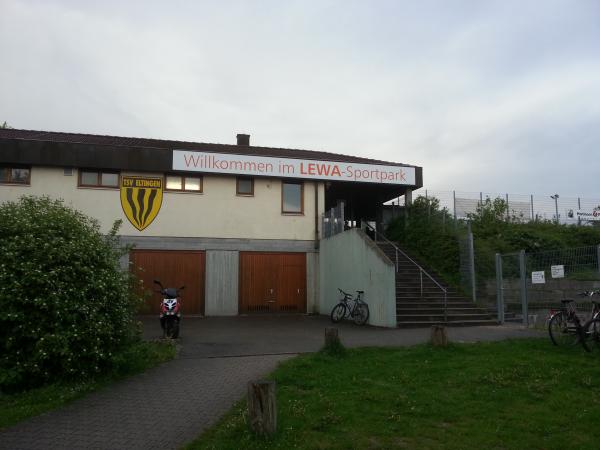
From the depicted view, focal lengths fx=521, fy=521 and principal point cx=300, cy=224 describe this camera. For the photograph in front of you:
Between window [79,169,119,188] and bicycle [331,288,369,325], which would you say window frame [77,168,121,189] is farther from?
bicycle [331,288,369,325]

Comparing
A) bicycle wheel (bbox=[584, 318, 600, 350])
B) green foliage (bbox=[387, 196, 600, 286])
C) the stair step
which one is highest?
green foliage (bbox=[387, 196, 600, 286])

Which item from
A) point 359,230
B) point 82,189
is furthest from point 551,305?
point 82,189

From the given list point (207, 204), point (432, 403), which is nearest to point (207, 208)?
point (207, 204)

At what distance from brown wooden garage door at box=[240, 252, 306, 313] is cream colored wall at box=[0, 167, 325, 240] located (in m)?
0.82

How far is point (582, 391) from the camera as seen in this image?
636cm

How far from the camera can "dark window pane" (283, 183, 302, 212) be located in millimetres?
20016

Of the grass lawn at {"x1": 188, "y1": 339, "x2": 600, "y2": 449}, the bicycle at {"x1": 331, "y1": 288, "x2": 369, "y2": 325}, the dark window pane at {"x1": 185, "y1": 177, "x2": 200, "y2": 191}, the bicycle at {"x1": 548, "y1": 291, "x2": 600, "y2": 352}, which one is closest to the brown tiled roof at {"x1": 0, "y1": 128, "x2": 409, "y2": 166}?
the dark window pane at {"x1": 185, "y1": 177, "x2": 200, "y2": 191}

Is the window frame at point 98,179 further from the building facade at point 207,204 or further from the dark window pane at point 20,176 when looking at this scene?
the dark window pane at point 20,176

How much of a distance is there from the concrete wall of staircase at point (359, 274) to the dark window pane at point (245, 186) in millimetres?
3383

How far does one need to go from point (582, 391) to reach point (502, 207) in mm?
15920

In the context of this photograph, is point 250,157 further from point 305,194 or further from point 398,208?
point 398,208

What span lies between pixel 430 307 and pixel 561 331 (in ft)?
17.7

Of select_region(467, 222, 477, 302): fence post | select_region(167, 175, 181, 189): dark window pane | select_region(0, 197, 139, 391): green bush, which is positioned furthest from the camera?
select_region(167, 175, 181, 189): dark window pane

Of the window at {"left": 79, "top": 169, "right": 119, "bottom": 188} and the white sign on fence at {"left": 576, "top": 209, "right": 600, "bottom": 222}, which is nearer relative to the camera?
the window at {"left": 79, "top": 169, "right": 119, "bottom": 188}
